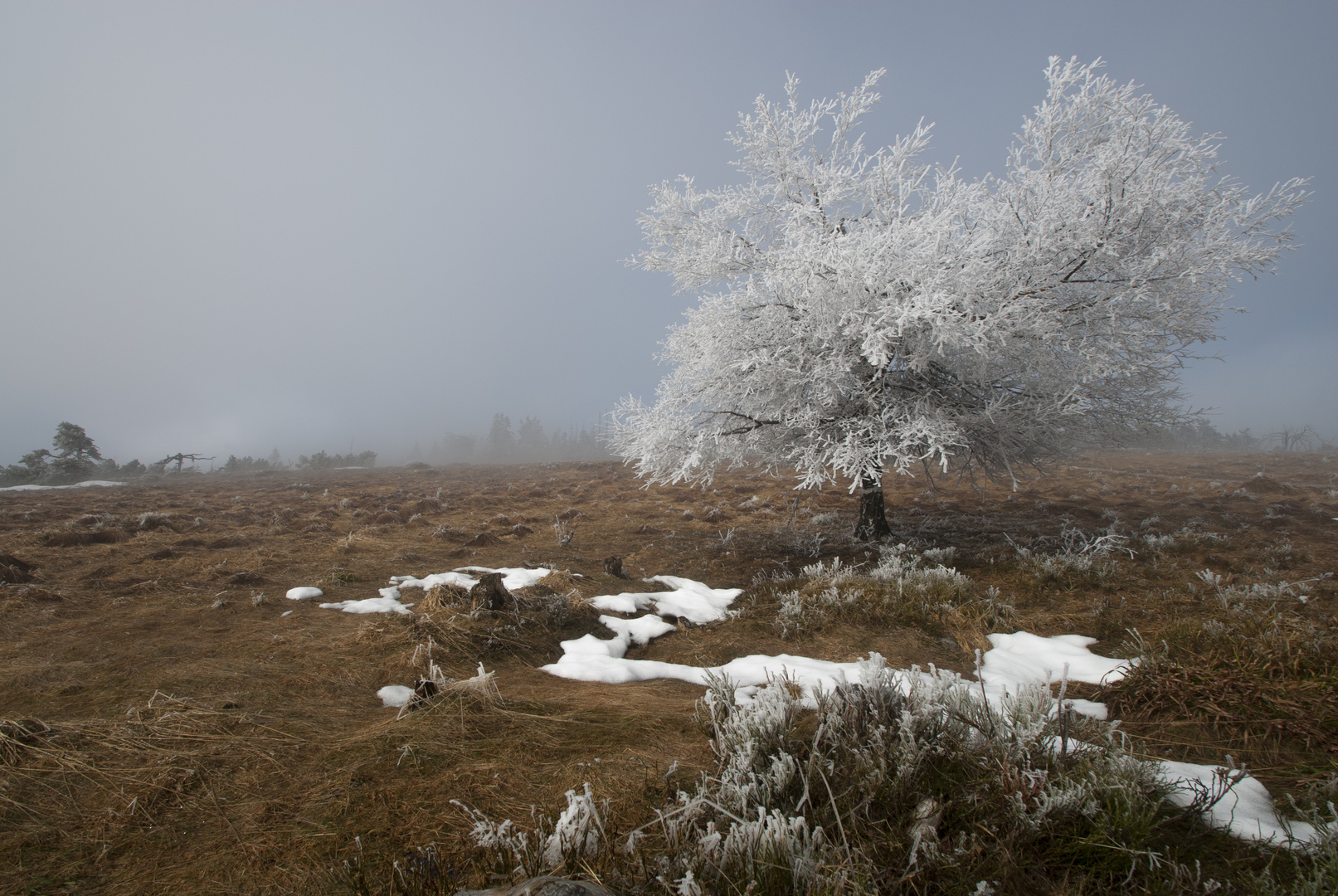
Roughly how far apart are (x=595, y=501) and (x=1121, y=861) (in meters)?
14.7

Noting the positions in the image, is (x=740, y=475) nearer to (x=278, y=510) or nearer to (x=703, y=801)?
(x=278, y=510)

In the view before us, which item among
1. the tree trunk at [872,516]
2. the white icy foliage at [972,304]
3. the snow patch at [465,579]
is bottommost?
the snow patch at [465,579]

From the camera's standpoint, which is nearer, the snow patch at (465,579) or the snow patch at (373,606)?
the snow patch at (373,606)

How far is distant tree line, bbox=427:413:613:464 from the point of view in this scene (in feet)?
267

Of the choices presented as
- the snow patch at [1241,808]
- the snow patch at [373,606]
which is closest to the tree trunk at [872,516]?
the snow patch at [1241,808]

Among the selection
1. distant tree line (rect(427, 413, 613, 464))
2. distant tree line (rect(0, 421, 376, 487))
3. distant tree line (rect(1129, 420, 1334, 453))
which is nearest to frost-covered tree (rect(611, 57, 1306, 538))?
distant tree line (rect(1129, 420, 1334, 453))

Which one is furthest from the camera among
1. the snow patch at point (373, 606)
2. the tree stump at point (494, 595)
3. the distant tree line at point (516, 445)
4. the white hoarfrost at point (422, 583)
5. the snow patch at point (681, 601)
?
the distant tree line at point (516, 445)

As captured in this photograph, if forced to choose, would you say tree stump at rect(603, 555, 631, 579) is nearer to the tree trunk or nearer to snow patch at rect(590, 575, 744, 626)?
snow patch at rect(590, 575, 744, 626)

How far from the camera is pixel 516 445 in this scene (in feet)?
319

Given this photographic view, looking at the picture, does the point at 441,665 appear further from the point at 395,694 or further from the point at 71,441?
the point at 71,441

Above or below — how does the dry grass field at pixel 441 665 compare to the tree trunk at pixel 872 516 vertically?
below

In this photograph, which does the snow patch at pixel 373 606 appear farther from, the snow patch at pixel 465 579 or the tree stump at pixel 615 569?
the tree stump at pixel 615 569

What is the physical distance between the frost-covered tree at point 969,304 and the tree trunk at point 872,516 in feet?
0.27

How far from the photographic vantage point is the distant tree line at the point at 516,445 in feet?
267
